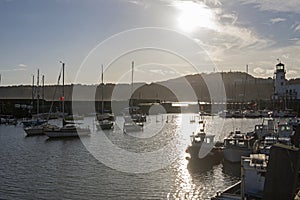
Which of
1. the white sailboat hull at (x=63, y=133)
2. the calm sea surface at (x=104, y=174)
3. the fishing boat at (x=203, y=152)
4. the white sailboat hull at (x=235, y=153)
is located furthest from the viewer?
the white sailboat hull at (x=63, y=133)

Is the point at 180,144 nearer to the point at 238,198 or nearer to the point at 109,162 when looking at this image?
the point at 109,162

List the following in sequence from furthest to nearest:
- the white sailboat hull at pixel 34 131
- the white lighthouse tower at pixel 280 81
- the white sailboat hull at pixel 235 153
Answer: the white lighthouse tower at pixel 280 81
the white sailboat hull at pixel 34 131
the white sailboat hull at pixel 235 153

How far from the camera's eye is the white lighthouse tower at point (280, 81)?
85.0 meters

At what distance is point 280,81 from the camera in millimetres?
87812

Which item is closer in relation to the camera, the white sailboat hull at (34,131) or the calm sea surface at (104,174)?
the calm sea surface at (104,174)

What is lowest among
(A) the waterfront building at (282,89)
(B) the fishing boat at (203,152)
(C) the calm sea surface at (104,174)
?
(C) the calm sea surface at (104,174)

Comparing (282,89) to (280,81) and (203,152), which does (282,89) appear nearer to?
(280,81)

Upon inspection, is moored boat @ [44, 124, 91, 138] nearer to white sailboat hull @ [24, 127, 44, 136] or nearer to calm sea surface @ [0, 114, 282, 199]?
white sailboat hull @ [24, 127, 44, 136]

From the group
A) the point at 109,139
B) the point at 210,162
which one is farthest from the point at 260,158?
the point at 109,139

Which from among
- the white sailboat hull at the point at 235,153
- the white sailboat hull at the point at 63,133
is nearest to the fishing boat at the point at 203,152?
the white sailboat hull at the point at 235,153

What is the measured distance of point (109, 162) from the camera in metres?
26.8

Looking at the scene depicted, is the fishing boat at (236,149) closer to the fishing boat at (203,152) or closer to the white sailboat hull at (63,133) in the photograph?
the fishing boat at (203,152)

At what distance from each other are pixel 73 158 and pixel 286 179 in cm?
2255

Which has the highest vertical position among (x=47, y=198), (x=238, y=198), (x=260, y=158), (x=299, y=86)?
(x=299, y=86)
